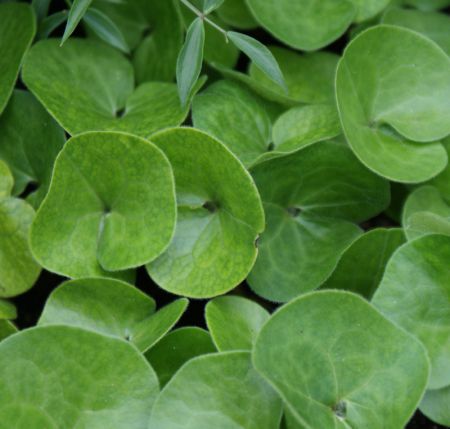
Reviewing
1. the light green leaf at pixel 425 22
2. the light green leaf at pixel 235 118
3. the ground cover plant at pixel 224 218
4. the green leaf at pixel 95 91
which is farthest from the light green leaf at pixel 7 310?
the light green leaf at pixel 425 22

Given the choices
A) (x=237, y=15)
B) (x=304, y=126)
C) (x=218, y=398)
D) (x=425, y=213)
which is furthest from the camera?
(x=237, y=15)

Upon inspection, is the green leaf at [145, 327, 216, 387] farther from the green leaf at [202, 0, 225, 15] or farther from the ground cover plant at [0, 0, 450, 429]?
the green leaf at [202, 0, 225, 15]

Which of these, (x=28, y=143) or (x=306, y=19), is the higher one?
(x=306, y=19)

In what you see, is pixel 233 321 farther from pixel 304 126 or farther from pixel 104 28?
pixel 104 28

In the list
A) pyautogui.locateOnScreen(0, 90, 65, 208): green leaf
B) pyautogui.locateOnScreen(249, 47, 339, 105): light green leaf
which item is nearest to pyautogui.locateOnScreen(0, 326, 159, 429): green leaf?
pyautogui.locateOnScreen(0, 90, 65, 208): green leaf

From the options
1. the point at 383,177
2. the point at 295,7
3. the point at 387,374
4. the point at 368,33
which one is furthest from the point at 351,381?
the point at 295,7

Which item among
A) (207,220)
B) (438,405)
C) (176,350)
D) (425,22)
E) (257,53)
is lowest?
(438,405)

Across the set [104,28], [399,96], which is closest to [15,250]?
[104,28]
